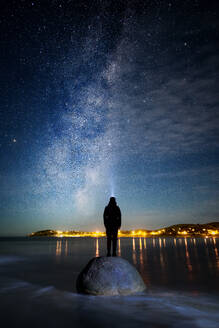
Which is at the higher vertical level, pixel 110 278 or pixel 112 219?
pixel 112 219

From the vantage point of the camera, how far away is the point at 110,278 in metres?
10.2

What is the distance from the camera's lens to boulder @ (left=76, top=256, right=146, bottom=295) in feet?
33.2

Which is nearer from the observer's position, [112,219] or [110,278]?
[110,278]

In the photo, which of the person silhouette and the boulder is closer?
the boulder

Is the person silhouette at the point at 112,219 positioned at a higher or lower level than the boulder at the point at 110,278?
higher

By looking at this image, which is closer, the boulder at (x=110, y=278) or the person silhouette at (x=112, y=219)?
the boulder at (x=110, y=278)

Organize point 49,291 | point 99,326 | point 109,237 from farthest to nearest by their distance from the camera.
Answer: point 49,291, point 109,237, point 99,326

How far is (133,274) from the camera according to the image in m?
10.6

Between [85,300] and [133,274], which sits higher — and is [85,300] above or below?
below

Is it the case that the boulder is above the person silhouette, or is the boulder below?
below

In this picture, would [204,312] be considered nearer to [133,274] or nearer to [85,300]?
[133,274]

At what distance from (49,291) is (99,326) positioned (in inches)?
224

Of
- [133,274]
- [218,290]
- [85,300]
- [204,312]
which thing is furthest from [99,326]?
[218,290]

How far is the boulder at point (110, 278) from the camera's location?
10.1m
